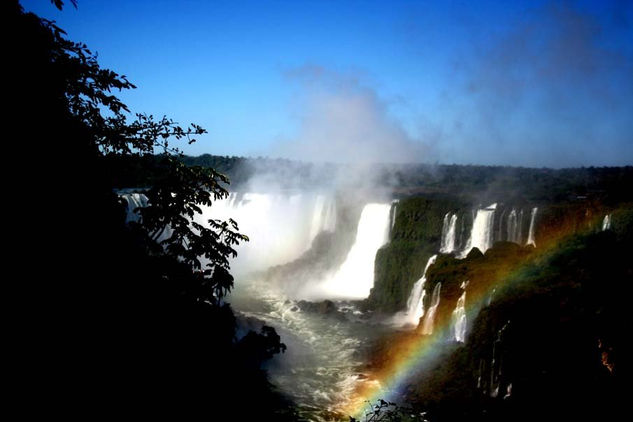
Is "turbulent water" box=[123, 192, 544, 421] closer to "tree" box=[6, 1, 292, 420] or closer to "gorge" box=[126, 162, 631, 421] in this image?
"gorge" box=[126, 162, 631, 421]

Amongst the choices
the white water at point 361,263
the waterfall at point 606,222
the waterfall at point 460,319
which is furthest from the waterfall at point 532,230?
the white water at point 361,263

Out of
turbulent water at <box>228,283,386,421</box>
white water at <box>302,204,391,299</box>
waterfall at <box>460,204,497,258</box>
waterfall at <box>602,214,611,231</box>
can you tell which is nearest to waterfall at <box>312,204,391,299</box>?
white water at <box>302,204,391,299</box>

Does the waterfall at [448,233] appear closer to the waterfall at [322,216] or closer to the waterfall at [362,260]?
the waterfall at [362,260]

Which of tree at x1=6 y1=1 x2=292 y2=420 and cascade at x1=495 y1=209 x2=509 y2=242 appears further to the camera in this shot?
cascade at x1=495 y1=209 x2=509 y2=242

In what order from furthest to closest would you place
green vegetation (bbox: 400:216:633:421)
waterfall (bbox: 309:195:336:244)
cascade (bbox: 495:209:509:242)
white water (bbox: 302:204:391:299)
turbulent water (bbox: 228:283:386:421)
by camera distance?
waterfall (bbox: 309:195:336:244), white water (bbox: 302:204:391:299), cascade (bbox: 495:209:509:242), turbulent water (bbox: 228:283:386:421), green vegetation (bbox: 400:216:633:421)

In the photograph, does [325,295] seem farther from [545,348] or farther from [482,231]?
[545,348]

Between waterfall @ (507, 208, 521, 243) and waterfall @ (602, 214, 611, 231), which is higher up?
waterfall @ (602, 214, 611, 231)

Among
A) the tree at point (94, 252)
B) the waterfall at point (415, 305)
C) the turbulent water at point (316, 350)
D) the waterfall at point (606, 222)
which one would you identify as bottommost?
the turbulent water at point (316, 350)

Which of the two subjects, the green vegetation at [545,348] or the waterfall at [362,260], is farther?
the waterfall at [362,260]
